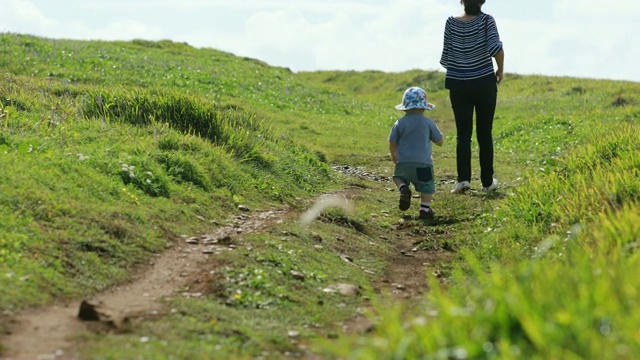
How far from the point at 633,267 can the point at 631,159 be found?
5.50 m

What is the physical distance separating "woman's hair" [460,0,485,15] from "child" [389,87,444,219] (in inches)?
88.5

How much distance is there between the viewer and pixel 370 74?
63219 millimetres

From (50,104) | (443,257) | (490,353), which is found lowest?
(443,257)

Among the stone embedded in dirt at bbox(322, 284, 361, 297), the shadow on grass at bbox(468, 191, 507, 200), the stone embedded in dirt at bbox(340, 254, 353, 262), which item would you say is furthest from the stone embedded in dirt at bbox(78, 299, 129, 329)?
the shadow on grass at bbox(468, 191, 507, 200)

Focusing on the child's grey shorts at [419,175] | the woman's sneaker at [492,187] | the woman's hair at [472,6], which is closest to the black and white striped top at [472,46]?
the woman's hair at [472,6]

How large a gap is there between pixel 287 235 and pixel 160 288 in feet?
8.22

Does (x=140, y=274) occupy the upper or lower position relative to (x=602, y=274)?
lower

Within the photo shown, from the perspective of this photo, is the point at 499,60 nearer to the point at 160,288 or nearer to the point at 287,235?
the point at 287,235

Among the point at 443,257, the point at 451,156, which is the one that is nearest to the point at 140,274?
the point at 443,257

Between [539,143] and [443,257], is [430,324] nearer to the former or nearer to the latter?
[443,257]

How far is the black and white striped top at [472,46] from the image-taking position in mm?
13891

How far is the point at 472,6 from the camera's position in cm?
1395

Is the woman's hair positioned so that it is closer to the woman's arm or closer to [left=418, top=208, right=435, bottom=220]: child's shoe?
the woman's arm

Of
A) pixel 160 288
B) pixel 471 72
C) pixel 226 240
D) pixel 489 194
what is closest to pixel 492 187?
pixel 489 194
